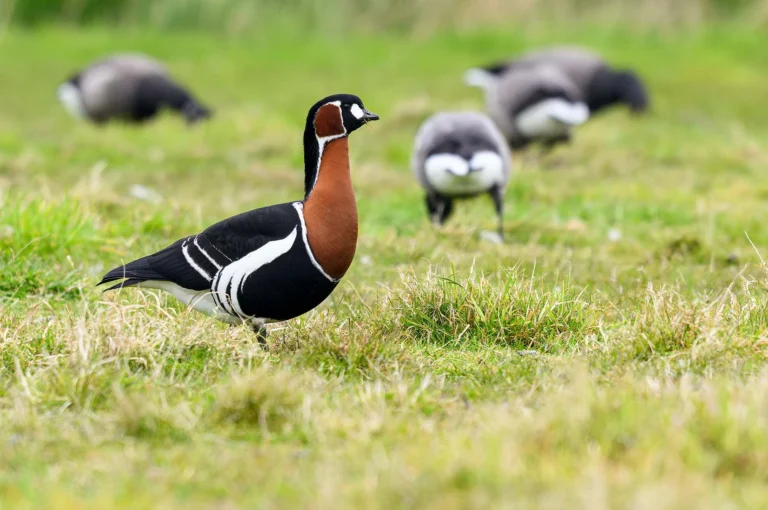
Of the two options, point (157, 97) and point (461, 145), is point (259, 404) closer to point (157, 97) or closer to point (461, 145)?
point (461, 145)

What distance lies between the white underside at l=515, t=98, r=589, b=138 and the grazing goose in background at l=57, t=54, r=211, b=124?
4509 millimetres

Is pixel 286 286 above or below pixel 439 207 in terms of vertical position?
above

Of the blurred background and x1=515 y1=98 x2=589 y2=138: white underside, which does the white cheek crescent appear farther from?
the blurred background

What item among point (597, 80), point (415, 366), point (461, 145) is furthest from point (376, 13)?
point (415, 366)

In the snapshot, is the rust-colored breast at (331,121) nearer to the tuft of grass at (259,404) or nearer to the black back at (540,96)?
the tuft of grass at (259,404)

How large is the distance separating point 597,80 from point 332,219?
9.66 m

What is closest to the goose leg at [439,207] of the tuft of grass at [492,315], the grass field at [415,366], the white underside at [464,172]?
the grass field at [415,366]

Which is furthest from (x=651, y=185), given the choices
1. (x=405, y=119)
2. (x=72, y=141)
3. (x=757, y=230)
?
(x=72, y=141)

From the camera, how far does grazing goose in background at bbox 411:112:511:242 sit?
7516mm

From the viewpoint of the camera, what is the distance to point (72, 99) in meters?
13.6

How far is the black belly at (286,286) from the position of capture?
4.31 meters

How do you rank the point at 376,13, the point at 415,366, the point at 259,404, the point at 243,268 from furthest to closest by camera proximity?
the point at 376,13 < the point at 243,268 < the point at 415,366 < the point at 259,404

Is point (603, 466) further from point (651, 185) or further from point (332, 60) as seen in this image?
point (332, 60)

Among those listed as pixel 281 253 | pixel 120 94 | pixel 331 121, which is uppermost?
pixel 331 121
